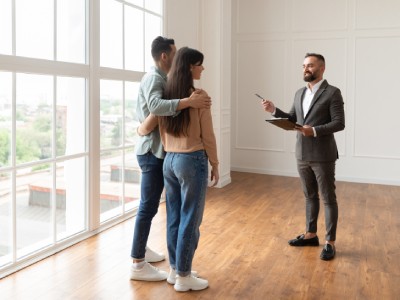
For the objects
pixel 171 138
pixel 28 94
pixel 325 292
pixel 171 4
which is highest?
pixel 171 4

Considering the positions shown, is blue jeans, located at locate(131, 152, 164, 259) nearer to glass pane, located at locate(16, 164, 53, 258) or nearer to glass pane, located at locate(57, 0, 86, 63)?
glass pane, located at locate(16, 164, 53, 258)

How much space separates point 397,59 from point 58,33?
478 centimetres

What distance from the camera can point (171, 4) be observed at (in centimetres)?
519

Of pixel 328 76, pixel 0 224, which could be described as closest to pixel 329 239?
pixel 0 224

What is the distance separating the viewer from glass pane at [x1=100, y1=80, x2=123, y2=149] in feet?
13.4

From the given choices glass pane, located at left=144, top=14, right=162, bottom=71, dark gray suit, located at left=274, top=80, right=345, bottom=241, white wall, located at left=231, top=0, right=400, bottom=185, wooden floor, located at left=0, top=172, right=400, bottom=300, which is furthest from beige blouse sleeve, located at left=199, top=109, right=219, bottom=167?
white wall, located at left=231, top=0, right=400, bottom=185

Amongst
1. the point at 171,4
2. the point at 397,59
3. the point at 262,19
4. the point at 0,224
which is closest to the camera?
→ the point at 0,224

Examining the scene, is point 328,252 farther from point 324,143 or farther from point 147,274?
point 147,274

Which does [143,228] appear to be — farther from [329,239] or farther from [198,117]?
[329,239]

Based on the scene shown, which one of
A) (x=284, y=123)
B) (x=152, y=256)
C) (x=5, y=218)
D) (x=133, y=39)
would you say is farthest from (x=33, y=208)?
(x=133, y=39)

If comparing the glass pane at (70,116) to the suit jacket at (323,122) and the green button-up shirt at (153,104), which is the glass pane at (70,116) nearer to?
the green button-up shirt at (153,104)

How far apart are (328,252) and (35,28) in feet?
8.66

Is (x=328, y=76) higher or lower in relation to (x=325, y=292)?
higher

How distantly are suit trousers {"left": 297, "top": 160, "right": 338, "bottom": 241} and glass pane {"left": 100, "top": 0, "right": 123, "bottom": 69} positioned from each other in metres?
1.88
